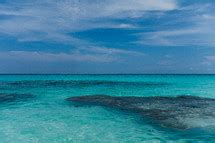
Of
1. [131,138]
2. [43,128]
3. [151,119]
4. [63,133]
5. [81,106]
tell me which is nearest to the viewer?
[131,138]

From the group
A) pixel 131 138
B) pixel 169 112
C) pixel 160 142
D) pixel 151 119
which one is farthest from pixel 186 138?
pixel 169 112

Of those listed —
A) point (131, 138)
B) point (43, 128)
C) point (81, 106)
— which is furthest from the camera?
point (81, 106)

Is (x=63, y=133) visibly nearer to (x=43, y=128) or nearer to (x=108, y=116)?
(x=43, y=128)

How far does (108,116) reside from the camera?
69.9 ft

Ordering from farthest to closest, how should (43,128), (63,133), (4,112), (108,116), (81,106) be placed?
(81,106) < (4,112) < (108,116) < (43,128) < (63,133)

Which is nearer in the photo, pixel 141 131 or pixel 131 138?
pixel 131 138

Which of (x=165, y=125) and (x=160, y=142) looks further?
(x=165, y=125)

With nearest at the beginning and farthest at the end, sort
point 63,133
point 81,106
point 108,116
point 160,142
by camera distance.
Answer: point 160,142 → point 63,133 → point 108,116 → point 81,106

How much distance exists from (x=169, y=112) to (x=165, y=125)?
431 centimetres

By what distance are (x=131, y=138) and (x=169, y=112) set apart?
7.20 meters

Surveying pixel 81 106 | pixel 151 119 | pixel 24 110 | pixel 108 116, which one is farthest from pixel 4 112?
pixel 151 119

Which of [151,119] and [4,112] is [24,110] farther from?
[151,119]

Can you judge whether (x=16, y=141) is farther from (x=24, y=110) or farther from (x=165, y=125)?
(x=24, y=110)

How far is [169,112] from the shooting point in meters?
21.8
